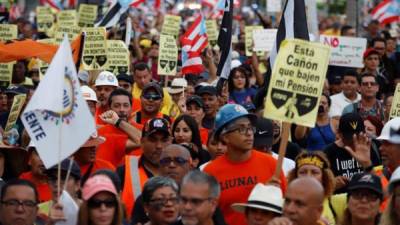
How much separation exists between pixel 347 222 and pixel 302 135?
4636 millimetres

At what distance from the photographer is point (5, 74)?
52.7 feet

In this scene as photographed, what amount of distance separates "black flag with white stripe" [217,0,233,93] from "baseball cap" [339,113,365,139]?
2.57m

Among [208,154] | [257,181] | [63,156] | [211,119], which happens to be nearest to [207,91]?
[211,119]

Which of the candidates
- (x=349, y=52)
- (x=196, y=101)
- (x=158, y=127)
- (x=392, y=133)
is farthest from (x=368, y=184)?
(x=349, y=52)

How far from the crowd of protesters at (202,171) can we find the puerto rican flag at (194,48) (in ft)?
6.05

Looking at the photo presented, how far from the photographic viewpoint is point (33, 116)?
28.4ft

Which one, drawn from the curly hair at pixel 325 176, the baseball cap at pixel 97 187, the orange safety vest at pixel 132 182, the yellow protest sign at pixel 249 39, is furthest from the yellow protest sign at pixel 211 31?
the baseball cap at pixel 97 187

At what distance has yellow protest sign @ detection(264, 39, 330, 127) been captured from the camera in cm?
882

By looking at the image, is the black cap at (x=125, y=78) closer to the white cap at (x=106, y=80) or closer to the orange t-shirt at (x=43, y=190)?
the white cap at (x=106, y=80)

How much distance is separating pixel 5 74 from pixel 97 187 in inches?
317

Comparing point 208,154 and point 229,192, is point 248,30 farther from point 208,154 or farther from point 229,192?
point 229,192

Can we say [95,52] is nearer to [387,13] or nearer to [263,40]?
[263,40]

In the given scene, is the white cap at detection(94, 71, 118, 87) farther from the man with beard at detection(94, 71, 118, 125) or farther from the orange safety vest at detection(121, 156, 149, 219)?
the orange safety vest at detection(121, 156, 149, 219)

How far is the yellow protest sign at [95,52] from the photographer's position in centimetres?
1616
